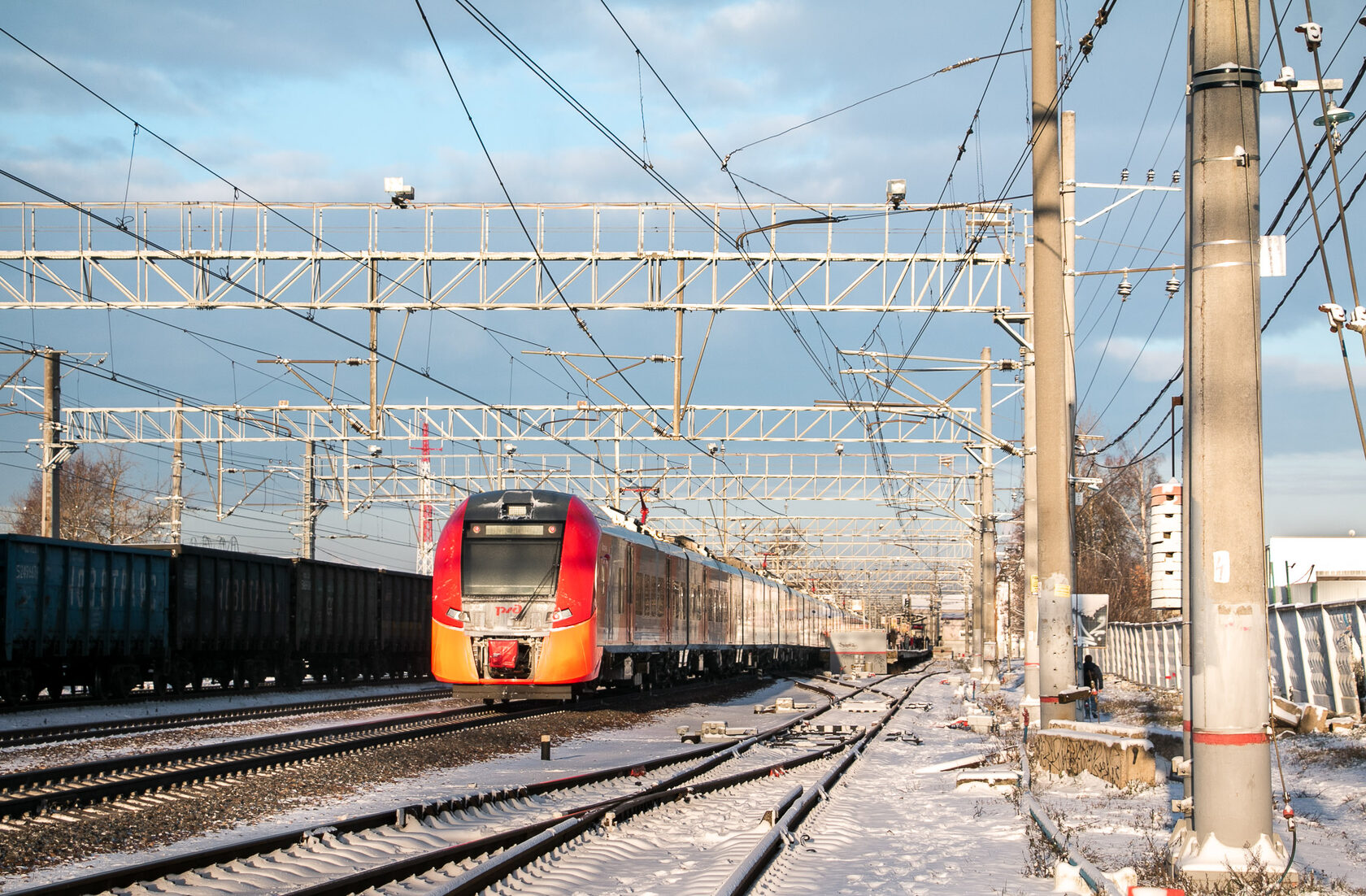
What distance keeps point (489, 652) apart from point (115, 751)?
6.07m

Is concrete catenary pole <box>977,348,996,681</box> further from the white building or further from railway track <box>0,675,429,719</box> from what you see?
the white building

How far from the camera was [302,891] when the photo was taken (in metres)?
6.94

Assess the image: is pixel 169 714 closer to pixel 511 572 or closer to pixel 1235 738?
pixel 511 572

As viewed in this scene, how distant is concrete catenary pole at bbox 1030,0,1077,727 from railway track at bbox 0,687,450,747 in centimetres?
1155

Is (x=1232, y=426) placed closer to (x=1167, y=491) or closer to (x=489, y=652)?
(x=1167, y=491)

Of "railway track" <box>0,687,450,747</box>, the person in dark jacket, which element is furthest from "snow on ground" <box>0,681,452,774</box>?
the person in dark jacket

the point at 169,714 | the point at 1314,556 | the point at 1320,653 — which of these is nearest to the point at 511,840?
the point at 169,714

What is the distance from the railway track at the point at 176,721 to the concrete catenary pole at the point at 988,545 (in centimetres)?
1585

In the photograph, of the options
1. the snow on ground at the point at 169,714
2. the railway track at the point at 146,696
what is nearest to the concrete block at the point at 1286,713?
the snow on ground at the point at 169,714

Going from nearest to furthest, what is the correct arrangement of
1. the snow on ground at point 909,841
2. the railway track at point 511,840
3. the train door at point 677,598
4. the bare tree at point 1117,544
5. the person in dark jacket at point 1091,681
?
the railway track at point 511,840
the snow on ground at point 909,841
the person in dark jacket at point 1091,681
the train door at point 677,598
the bare tree at point 1117,544

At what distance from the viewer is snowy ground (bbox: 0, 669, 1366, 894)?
8.04 meters

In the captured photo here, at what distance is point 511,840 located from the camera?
8984 mm

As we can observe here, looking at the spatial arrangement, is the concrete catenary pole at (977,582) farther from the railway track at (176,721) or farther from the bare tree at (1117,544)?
the railway track at (176,721)

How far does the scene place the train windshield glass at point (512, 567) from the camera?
1964 centimetres
